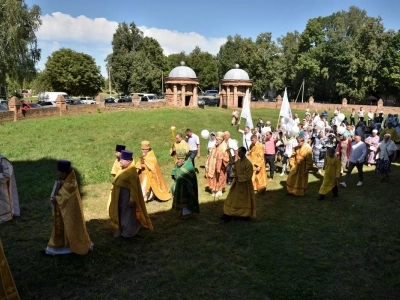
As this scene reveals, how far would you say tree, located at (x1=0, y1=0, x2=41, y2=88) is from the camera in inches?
1107

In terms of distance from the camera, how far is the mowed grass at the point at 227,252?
Answer: 17.8 ft

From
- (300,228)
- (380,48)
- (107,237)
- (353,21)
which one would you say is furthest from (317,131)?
(353,21)

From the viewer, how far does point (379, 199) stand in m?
9.91

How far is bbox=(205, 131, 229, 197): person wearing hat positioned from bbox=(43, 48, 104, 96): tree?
47475 mm

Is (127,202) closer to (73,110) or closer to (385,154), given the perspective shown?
(385,154)

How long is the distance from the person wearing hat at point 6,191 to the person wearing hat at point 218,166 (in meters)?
5.14

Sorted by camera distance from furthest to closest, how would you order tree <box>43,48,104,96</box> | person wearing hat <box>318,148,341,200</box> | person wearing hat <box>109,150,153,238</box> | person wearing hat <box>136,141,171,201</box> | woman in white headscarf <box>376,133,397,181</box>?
tree <box>43,48,104,96</box>, woman in white headscarf <box>376,133,397,181</box>, person wearing hat <box>318,148,341,200</box>, person wearing hat <box>136,141,171,201</box>, person wearing hat <box>109,150,153,238</box>

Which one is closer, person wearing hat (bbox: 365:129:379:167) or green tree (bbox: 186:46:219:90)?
person wearing hat (bbox: 365:129:379:167)

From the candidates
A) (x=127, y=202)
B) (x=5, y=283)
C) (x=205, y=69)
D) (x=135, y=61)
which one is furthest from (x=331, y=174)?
(x=205, y=69)

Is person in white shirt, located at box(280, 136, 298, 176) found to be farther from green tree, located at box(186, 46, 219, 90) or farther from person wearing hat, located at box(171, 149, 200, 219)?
green tree, located at box(186, 46, 219, 90)

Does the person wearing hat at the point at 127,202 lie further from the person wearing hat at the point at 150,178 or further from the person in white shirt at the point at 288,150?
the person in white shirt at the point at 288,150

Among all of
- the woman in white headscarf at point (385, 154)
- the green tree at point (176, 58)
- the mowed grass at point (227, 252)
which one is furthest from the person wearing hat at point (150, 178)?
the green tree at point (176, 58)

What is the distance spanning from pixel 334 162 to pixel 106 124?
59.5ft

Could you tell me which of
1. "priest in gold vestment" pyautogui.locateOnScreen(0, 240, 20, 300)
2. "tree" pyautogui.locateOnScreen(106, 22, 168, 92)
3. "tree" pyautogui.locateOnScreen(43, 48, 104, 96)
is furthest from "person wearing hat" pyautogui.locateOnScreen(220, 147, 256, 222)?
"tree" pyautogui.locateOnScreen(43, 48, 104, 96)
